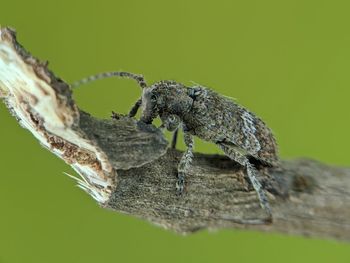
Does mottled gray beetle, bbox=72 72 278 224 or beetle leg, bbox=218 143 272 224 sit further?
mottled gray beetle, bbox=72 72 278 224

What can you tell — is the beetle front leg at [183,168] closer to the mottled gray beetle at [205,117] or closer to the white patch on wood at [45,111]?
the white patch on wood at [45,111]

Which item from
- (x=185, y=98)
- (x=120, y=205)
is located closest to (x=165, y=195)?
(x=120, y=205)

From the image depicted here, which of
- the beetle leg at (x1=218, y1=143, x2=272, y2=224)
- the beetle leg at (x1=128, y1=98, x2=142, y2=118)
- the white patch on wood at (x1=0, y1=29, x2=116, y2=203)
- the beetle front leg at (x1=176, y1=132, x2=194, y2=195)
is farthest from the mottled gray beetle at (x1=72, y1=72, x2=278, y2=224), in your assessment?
the white patch on wood at (x1=0, y1=29, x2=116, y2=203)

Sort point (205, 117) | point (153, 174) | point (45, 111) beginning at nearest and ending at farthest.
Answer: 1. point (45, 111)
2. point (153, 174)
3. point (205, 117)

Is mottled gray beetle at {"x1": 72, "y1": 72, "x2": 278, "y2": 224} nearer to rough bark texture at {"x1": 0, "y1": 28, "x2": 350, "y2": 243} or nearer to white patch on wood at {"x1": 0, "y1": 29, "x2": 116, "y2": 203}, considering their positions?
rough bark texture at {"x1": 0, "y1": 28, "x2": 350, "y2": 243}

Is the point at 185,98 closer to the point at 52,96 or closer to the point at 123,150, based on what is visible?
the point at 123,150

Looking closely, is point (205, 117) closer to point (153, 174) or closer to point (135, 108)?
point (135, 108)

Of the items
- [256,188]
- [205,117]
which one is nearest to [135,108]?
[205,117]
